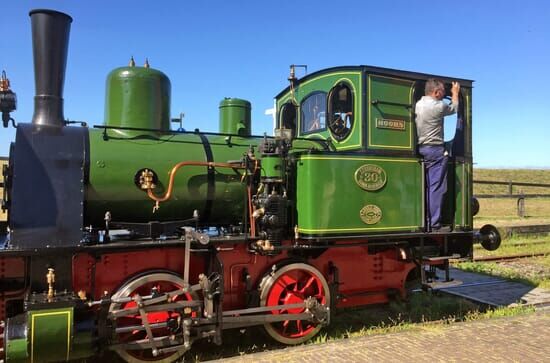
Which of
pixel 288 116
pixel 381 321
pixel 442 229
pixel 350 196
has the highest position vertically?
pixel 288 116

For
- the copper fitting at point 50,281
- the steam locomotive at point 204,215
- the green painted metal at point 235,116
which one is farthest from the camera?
the green painted metal at point 235,116

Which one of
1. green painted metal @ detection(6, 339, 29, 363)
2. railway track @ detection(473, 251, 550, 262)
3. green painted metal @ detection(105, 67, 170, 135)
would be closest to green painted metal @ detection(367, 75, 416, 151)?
green painted metal @ detection(105, 67, 170, 135)

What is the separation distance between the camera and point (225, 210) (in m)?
5.20

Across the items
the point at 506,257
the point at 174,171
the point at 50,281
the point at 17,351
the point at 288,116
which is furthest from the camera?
the point at 506,257

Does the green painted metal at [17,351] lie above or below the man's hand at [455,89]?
below

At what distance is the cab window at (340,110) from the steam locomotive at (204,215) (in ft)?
0.06

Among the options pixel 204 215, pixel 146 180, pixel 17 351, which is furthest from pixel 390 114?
pixel 17 351

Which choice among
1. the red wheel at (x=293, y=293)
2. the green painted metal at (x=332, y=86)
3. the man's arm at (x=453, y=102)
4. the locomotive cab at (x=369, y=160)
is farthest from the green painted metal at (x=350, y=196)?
the man's arm at (x=453, y=102)

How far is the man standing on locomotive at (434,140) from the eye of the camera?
5.60 metres

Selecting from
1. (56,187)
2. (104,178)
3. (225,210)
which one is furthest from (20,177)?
(225,210)

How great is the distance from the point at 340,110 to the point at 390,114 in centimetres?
60

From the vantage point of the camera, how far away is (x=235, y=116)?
6.18 m

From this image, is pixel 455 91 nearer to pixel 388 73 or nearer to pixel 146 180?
pixel 388 73

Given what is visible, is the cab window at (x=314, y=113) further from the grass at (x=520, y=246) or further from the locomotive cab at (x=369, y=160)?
the grass at (x=520, y=246)
